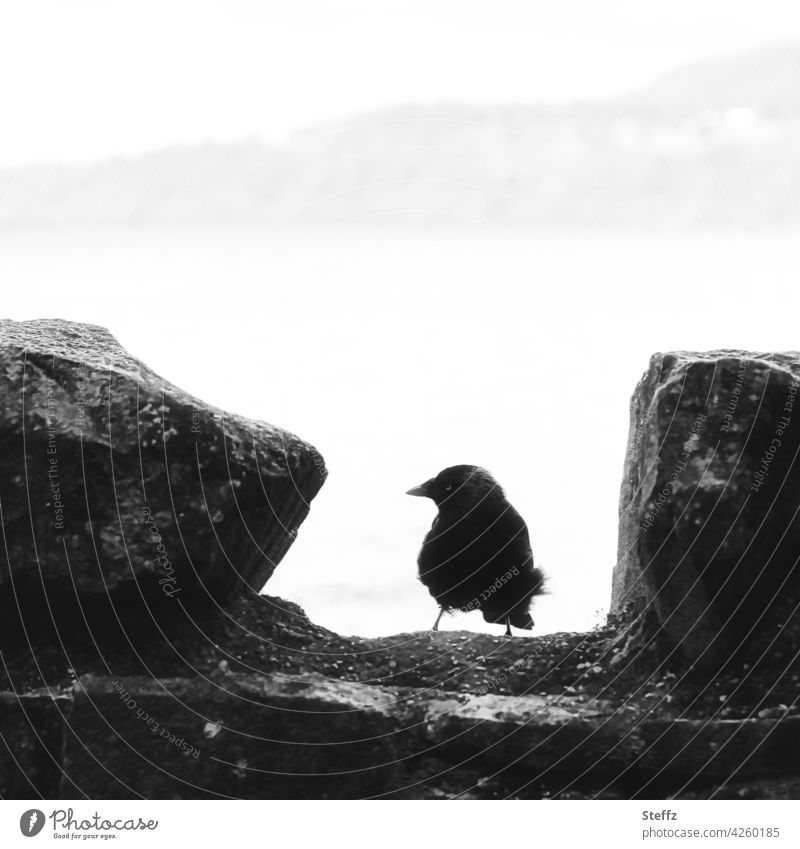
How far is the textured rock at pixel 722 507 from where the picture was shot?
2379 mm

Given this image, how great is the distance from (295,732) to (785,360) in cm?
156

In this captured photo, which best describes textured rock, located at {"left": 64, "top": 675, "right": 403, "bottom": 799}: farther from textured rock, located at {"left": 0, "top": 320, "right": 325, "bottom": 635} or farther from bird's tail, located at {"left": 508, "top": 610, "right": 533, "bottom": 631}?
bird's tail, located at {"left": 508, "top": 610, "right": 533, "bottom": 631}

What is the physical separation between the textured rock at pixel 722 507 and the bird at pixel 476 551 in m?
0.60

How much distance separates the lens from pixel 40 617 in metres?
2.55

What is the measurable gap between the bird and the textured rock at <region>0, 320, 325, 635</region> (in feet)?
2.31

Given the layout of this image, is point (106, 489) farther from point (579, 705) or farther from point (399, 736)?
point (579, 705)

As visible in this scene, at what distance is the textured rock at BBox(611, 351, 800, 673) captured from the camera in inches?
93.7

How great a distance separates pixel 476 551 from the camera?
300 centimetres

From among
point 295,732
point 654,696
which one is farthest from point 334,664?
point 654,696

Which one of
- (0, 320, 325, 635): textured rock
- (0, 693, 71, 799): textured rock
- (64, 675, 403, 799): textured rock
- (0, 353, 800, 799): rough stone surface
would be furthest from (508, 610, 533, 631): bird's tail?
(0, 693, 71, 799): textured rock

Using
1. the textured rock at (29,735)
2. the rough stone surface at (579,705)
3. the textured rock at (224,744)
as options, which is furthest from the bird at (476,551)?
the textured rock at (29,735)

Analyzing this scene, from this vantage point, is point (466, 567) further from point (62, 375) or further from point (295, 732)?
point (62, 375)

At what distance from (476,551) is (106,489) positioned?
3.70 ft

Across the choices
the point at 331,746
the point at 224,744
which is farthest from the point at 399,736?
the point at 224,744
